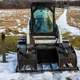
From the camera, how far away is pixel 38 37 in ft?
20.7

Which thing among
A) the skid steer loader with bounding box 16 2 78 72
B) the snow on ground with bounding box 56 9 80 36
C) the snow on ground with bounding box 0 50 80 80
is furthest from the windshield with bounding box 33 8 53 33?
the snow on ground with bounding box 56 9 80 36

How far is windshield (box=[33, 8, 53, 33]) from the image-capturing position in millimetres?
6207

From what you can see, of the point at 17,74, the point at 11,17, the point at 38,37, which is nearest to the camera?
the point at 17,74

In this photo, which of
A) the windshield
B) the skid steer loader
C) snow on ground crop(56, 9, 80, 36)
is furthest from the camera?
snow on ground crop(56, 9, 80, 36)

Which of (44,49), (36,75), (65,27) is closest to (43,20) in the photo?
(44,49)

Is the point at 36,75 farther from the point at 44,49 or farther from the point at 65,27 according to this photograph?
the point at 65,27

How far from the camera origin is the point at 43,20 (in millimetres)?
6320

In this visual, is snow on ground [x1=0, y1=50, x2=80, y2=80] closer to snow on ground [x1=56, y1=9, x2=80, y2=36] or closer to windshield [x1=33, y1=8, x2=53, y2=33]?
windshield [x1=33, y1=8, x2=53, y2=33]

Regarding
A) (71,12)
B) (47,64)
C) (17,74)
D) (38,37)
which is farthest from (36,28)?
(71,12)

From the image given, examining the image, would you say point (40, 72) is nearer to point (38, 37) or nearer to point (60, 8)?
point (38, 37)

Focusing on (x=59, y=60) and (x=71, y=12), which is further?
(x=71, y=12)

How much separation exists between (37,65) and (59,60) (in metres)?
0.39

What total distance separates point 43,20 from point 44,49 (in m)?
0.61

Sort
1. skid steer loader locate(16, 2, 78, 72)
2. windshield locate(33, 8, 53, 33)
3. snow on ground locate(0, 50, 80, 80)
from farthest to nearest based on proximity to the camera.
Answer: windshield locate(33, 8, 53, 33) < skid steer loader locate(16, 2, 78, 72) < snow on ground locate(0, 50, 80, 80)
